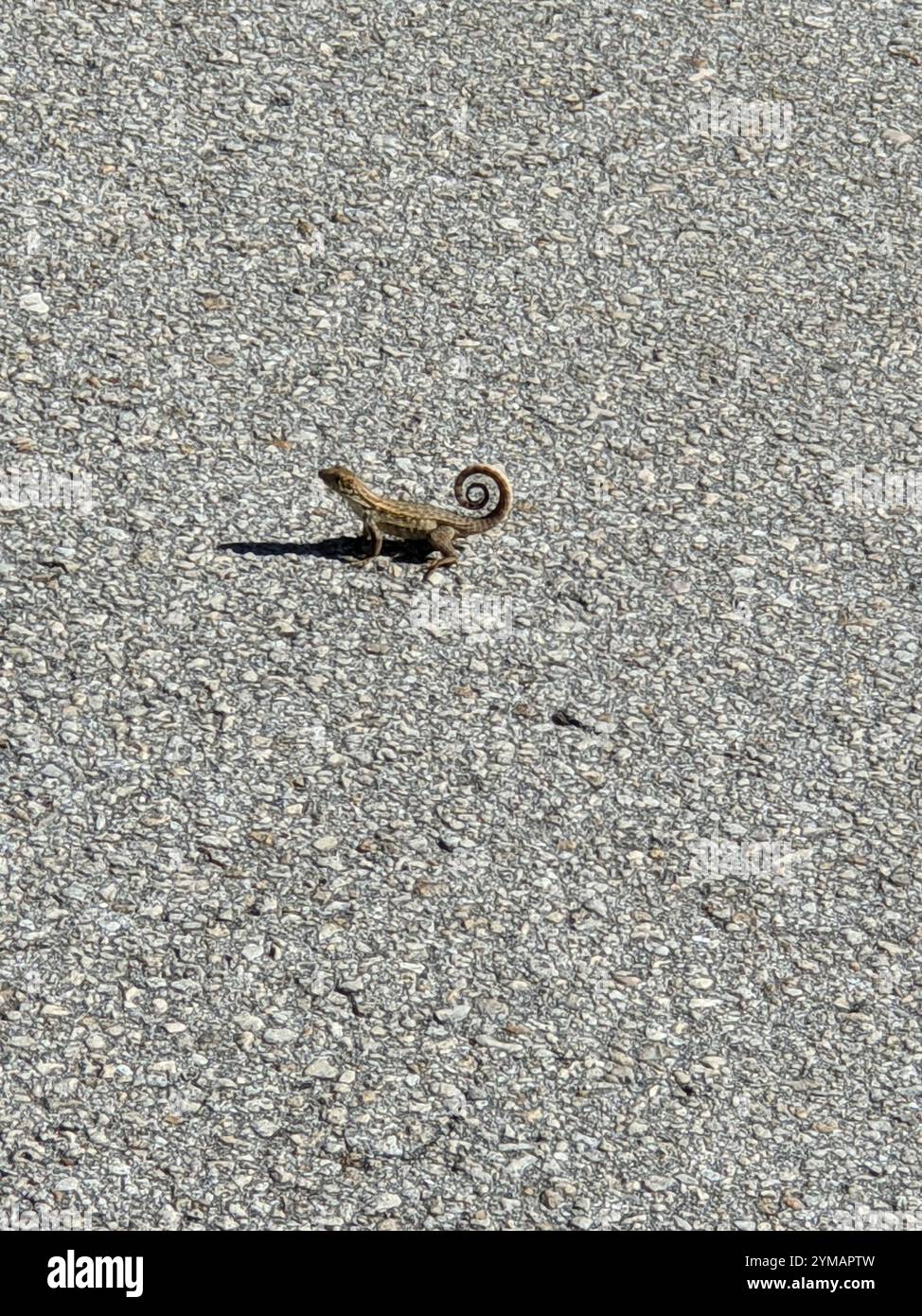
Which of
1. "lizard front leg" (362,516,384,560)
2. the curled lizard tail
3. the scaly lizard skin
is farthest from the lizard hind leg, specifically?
"lizard front leg" (362,516,384,560)

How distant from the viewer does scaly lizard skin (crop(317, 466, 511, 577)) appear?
7.76 m

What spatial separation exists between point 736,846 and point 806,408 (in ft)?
9.21

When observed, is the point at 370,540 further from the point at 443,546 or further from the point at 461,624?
the point at 461,624

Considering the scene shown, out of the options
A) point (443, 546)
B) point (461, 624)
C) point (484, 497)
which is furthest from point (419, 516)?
point (461, 624)

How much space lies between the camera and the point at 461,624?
7.58 metres

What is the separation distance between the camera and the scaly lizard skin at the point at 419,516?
776 centimetres

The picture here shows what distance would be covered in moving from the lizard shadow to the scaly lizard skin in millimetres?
65

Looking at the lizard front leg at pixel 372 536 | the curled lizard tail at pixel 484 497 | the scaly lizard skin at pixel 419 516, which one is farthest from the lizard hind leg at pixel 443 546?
the lizard front leg at pixel 372 536

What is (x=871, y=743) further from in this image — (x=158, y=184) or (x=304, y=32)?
(x=304, y=32)

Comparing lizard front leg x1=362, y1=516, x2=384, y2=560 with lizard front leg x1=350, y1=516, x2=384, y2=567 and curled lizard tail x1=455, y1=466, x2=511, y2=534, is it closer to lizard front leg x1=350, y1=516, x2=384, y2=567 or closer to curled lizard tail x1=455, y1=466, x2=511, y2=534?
lizard front leg x1=350, y1=516, x2=384, y2=567

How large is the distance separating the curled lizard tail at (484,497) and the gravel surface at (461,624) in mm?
137

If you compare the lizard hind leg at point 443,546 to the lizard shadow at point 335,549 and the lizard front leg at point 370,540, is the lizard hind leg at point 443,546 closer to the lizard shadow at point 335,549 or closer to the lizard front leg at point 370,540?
the lizard shadow at point 335,549

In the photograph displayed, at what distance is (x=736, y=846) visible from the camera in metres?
6.75

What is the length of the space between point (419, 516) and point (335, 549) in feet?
1.27
